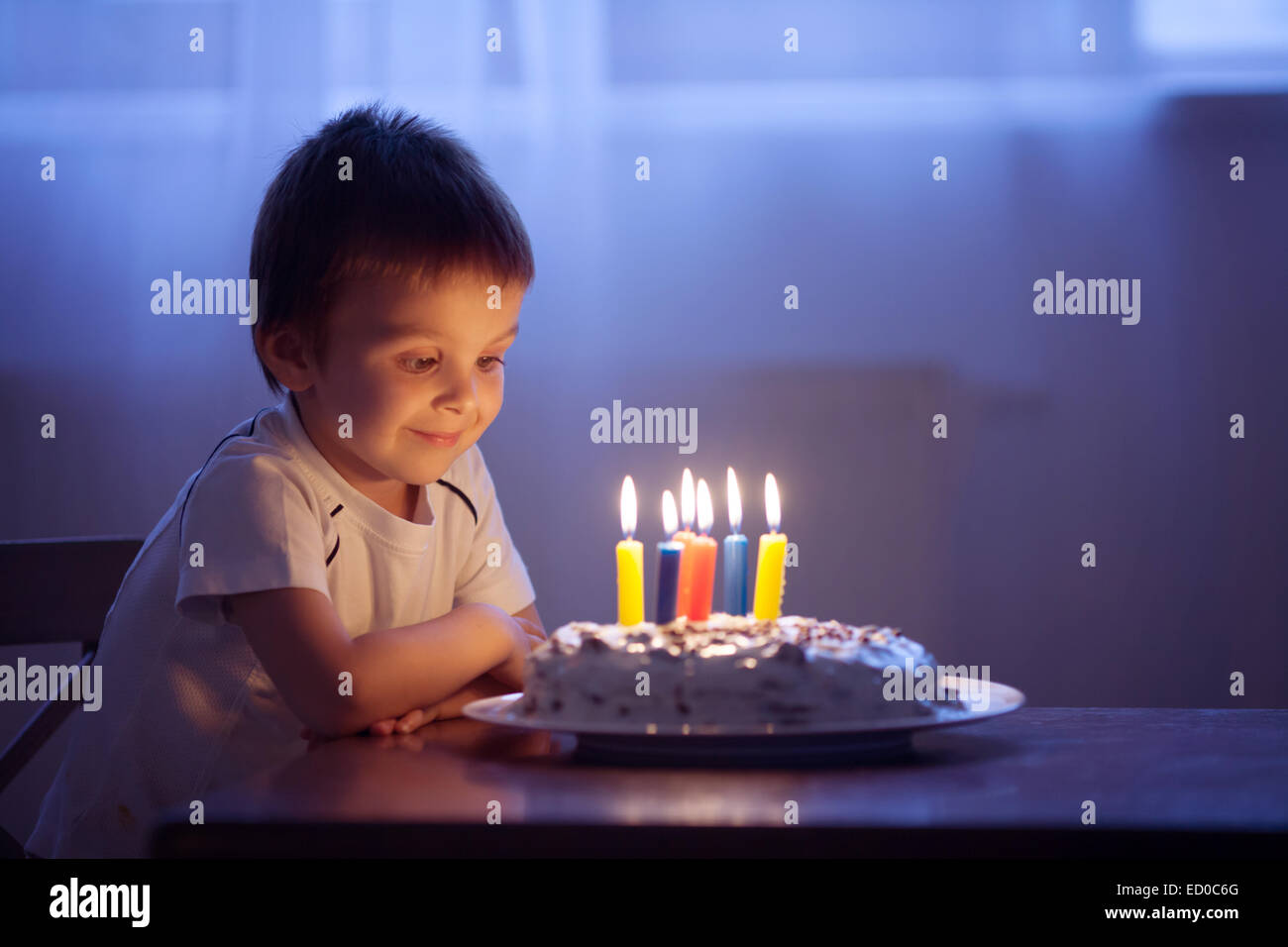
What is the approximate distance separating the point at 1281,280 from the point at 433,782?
2.16 m

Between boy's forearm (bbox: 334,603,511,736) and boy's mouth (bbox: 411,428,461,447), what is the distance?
152 millimetres

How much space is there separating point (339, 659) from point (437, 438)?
24cm

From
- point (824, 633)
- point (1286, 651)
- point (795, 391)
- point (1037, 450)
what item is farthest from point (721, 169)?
point (824, 633)

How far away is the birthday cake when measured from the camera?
0.74 m

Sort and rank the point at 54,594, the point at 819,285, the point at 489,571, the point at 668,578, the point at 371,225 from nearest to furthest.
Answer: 1. the point at 668,578
2. the point at 371,225
3. the point at 489,571
4. the point at 54,594
5. the point at 819,285

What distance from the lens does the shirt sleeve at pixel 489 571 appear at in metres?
1.27

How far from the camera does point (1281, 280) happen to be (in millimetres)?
2260

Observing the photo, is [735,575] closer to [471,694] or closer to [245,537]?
[471,694]

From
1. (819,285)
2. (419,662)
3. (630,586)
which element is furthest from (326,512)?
(819,285)

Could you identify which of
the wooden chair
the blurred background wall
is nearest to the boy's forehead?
the wooden chair

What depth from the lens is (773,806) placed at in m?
0.57

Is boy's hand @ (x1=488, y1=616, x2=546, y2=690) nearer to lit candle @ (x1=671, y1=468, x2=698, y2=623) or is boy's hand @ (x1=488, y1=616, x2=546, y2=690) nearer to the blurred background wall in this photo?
lit candle @ (x1=671, y1=468, x2=698, y2=623)

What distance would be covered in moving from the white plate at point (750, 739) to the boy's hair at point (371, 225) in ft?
1.54

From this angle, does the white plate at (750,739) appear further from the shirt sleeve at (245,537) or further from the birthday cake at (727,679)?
the shirt sleeve at (245,537)
